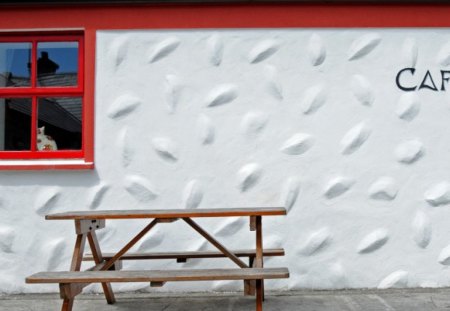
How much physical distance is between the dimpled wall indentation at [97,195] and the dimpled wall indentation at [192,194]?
2.31 ft

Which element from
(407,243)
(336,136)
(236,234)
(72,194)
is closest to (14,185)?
(72,194)

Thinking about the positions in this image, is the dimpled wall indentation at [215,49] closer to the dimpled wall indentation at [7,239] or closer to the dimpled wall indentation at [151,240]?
the dimpled wall indentation at [151,240]

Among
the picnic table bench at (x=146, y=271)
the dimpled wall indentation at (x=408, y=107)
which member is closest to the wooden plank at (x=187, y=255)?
the picnic table bench at (x=146, y=271)

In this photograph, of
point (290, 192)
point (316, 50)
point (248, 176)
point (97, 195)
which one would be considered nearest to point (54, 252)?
point (97, 195)

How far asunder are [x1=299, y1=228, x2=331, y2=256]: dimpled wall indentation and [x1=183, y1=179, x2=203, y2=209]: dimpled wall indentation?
1.01 metres

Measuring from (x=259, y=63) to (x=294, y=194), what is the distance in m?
1.22

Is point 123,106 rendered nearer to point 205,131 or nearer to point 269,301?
point 205,131

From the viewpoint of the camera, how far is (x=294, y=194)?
5293 mm

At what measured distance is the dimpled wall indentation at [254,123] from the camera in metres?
5.33

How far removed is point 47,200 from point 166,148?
1147mm

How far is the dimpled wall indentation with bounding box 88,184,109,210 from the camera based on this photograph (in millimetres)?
5297

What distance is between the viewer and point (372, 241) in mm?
5270

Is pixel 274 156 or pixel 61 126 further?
pixel 61 126

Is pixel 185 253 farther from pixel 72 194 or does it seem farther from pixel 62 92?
pixel 62 92
